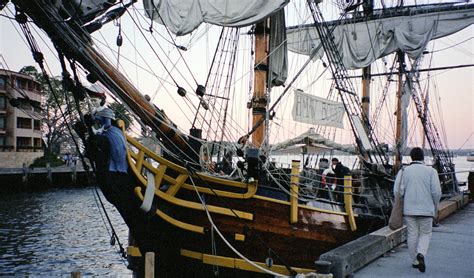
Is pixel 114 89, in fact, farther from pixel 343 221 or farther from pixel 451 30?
pixel 451 30

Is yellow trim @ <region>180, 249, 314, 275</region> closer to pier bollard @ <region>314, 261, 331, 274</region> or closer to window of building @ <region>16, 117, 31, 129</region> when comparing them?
pier bollard @ <region>314, 261, 331, 274</region>

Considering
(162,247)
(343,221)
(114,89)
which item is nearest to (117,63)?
(114,89)

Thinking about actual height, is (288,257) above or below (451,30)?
below

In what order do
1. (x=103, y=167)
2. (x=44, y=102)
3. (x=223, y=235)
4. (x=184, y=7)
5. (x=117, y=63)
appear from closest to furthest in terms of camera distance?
(x=103, y=167) < (x=117, y=63) < (x=223, y=235) < (x=184, y=7) < (x=44, y=102)

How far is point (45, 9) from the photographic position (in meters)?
7.03

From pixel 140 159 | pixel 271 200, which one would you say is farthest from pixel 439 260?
pixel 140 159

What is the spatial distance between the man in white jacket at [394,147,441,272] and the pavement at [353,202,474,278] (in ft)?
0.98

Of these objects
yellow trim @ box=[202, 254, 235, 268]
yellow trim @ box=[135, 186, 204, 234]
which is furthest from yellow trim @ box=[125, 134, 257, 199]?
yellow trim @ box=[202, 254, 235, 268]

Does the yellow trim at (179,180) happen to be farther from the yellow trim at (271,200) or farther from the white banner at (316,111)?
the white banner at (316,111)

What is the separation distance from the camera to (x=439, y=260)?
24.0ft

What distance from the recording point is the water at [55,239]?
16.3 m

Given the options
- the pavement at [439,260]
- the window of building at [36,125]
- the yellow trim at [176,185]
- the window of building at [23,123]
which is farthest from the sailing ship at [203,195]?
the window of building at [36,125]

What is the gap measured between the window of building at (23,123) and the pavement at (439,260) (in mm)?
57504

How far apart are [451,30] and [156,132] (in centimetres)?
1846
